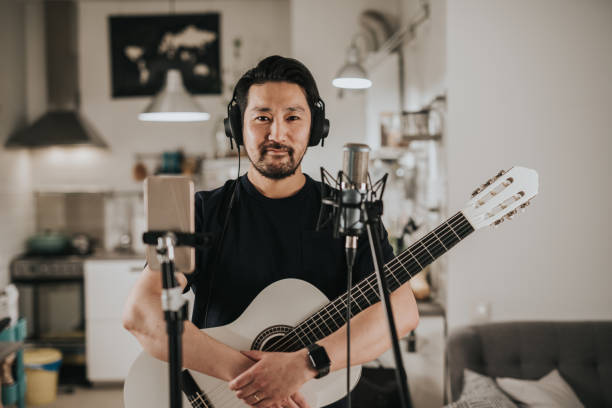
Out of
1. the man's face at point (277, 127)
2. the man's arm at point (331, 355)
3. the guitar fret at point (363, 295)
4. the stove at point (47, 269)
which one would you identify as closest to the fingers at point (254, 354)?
the man's arm at point (331, 355)

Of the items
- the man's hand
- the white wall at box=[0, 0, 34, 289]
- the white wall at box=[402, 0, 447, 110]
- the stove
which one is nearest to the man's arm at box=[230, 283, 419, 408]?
the man's hand

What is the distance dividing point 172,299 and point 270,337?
560mm

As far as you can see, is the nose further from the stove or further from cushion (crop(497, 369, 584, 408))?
the stove

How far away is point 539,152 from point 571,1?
0.72 m

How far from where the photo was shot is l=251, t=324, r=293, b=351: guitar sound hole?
127cm

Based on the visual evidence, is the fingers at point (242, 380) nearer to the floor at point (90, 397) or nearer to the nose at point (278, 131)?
the nose at point (278, 131)

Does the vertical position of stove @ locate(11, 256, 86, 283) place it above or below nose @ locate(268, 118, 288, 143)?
below

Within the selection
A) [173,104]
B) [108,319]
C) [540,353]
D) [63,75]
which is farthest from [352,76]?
[63,75]

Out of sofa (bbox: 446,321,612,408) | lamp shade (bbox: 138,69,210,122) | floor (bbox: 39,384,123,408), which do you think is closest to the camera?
sofa (bbox: 446,321,612,408)

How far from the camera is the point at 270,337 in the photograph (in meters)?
1.28

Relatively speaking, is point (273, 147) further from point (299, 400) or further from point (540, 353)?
point (540, 353)

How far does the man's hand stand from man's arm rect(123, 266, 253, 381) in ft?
0.13

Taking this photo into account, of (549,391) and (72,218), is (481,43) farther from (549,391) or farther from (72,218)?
(72,218)

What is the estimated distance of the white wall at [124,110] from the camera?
472 cm
